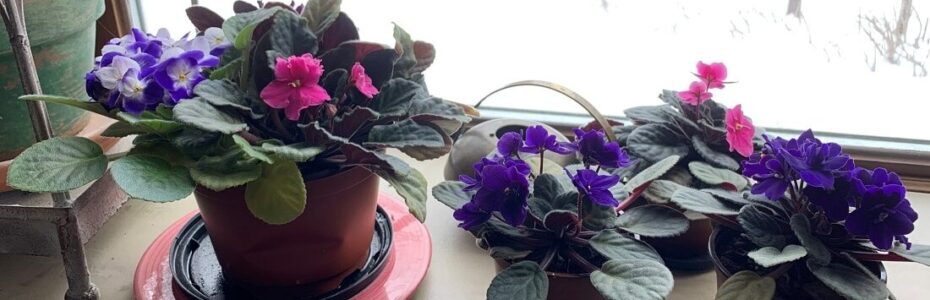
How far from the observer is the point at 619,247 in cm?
81

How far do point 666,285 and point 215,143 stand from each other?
0.48m

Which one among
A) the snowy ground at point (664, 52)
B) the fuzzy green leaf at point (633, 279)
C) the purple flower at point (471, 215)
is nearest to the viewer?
the fuzzy green leaf at point (633, 279)

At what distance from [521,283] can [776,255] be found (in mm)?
256

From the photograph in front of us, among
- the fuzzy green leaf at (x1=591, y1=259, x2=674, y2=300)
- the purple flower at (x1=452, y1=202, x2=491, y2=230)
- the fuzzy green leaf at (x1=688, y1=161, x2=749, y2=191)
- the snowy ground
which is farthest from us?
the snowy ground

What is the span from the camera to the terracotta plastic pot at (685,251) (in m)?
1.03

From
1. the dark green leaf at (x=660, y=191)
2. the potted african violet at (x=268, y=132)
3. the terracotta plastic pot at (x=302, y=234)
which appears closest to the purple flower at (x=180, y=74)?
the potted african violet at (x=268, y=132)

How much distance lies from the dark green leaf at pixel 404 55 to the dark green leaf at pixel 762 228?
0.41 m

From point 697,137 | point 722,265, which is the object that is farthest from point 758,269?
point 697,137

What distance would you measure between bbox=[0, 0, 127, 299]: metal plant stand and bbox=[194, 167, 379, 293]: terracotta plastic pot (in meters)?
0.17

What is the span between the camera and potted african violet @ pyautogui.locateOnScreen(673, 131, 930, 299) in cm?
76

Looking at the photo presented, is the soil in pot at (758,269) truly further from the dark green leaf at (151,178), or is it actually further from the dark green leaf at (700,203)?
the dark green leaf at (151,178)

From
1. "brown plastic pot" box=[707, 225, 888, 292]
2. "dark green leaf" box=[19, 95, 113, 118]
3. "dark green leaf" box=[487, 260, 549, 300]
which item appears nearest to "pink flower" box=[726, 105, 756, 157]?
"brown plastic pot" box=[707, 225, 888, 292]

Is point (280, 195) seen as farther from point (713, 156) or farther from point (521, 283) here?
point (713, 156)

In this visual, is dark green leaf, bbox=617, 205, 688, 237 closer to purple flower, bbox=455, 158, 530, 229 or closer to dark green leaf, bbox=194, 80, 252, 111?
purple flower, bbox=455, 158, 530, 229
